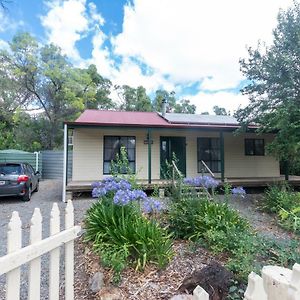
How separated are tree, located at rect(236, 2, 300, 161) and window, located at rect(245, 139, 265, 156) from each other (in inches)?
170

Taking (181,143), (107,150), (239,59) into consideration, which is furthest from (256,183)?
(107,150)

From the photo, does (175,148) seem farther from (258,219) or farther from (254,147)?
(258,219)

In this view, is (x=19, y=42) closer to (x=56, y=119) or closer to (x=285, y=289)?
(x=56, y=119)

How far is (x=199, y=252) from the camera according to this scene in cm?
423

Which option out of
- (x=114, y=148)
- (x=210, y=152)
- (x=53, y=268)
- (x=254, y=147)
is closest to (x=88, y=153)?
(x=114, y=148)

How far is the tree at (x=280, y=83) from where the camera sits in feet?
29.7

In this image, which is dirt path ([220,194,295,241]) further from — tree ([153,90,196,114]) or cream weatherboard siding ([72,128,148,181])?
tree ([153,90,196,114])

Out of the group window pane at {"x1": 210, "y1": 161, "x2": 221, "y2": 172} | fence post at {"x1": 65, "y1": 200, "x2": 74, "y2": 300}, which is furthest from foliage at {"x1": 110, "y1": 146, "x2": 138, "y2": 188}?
window pane at {"x1": 210, "y1": 161, "x2": 221, "y2": 172}

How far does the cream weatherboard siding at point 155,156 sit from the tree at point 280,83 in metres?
3.48

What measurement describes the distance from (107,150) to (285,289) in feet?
40.5

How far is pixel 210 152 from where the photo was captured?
577 inches

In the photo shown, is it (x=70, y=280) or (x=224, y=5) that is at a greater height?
(x=224, y=5)

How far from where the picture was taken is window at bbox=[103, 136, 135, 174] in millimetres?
13328

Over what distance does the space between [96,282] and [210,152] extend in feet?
39.7
